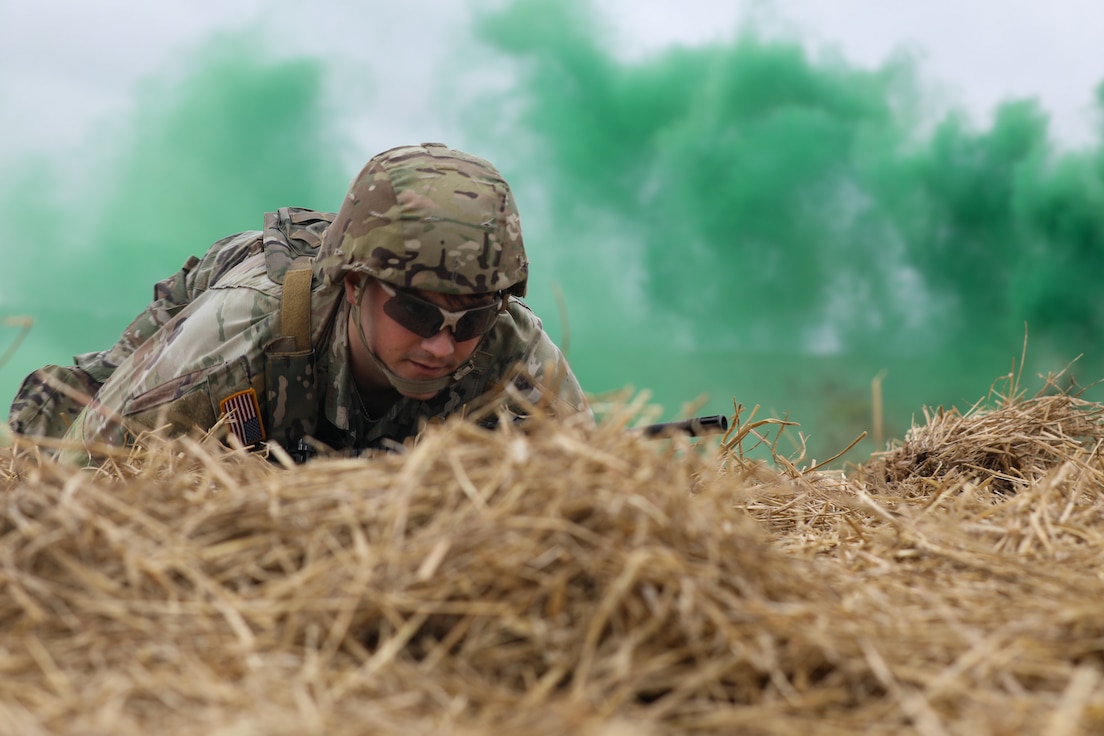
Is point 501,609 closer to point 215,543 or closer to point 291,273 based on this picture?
point 215,543

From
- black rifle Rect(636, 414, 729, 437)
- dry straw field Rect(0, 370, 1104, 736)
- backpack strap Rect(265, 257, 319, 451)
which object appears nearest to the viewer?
dry straw field Rect(0, 370, 1104, 736)

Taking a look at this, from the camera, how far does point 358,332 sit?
366 cm

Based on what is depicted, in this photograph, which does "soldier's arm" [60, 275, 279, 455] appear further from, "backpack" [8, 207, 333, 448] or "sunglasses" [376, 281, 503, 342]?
"sunglasses" [376, 281, 503, 342]

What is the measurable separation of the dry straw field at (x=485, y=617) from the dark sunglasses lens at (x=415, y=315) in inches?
59.0

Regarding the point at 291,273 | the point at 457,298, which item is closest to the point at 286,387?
the point at 291,273

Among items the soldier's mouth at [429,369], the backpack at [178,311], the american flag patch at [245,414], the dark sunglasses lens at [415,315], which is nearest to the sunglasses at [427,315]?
the dark sunglasses lens at [415,315]

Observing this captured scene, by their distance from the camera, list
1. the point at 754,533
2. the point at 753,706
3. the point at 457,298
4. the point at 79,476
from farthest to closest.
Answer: the point at 457,298 < the point at 79,476 < the point at 754,533 < the point at 753,706

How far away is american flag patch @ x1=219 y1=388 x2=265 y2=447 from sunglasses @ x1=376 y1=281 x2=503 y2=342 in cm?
67

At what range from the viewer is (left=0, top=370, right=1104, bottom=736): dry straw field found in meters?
1.41

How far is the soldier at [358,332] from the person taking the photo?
11.1 feet

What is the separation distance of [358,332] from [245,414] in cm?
52

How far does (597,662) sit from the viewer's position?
150cm

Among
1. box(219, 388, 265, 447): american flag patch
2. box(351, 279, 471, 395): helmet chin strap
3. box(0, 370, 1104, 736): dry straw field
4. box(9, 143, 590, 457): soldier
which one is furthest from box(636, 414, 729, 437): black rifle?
box(219, 388, 265, 447): american flag patch

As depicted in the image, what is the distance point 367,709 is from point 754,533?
2.30ft
